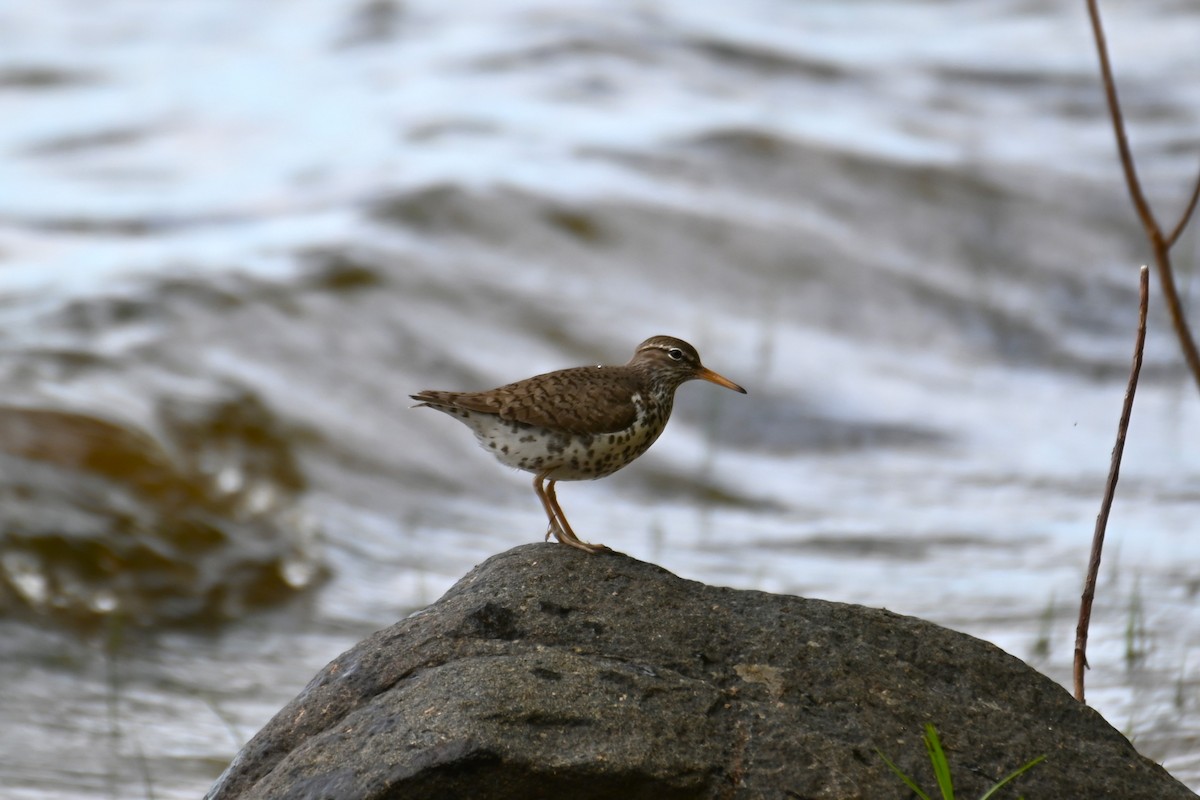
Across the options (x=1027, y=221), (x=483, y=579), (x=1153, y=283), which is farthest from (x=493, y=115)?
(x=483, y=579)

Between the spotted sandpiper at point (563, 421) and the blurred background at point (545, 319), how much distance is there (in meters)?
1.40

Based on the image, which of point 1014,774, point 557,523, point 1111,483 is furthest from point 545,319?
point 1014,774

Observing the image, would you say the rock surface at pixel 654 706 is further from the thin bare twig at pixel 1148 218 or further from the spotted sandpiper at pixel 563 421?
the thin bare twig at pixel 1148 218

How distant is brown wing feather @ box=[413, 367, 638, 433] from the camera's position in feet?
15.2

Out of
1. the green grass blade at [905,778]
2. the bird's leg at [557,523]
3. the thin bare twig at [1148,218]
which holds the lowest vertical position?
the green grass blade at [905,778]

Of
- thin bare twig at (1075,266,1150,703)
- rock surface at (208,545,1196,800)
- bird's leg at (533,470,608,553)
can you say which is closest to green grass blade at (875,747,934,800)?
rock surface at (208,545,1196,800)

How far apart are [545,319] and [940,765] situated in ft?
30.1

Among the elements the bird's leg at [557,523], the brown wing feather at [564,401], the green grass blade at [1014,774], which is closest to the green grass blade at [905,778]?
the green grass blade at [1014,774]

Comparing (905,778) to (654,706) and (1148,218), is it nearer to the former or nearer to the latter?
(654,706)

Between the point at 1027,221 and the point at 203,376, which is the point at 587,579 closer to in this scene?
the point at 203,376

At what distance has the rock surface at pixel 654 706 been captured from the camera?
3545mm

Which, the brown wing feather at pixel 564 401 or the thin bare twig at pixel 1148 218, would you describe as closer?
the thin bare twig at pixel 1148 218

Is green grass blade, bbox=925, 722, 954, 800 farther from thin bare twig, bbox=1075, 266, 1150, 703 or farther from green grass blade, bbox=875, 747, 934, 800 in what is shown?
thin bare twig, bbox=1075, 266, 1150, 703

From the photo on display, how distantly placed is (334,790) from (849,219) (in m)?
11.4
